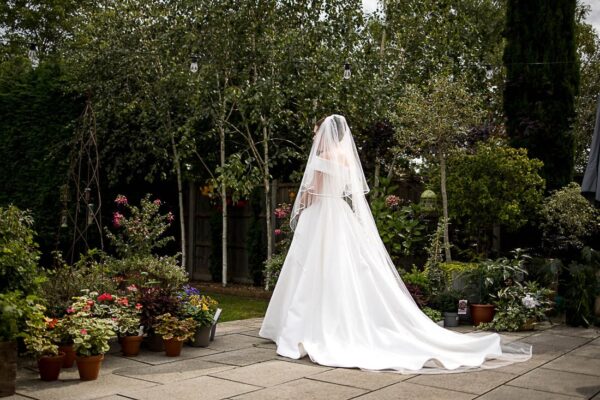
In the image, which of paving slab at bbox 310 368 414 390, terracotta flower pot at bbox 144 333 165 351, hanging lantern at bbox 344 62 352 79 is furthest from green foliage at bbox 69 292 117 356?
hanging lantern at bbox 344 62 352 79

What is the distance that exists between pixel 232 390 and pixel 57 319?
1597mm

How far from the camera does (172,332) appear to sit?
5.92m

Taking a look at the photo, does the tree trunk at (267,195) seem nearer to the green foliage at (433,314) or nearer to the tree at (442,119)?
the tree at (442,119)

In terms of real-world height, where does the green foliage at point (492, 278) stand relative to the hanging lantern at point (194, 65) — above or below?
below

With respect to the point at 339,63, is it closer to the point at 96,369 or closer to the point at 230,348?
the point at 230,348

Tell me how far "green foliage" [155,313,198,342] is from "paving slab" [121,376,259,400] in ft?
2.97

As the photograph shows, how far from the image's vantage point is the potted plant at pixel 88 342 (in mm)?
4949

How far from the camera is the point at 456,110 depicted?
874cm

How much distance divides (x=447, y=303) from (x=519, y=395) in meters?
3.36

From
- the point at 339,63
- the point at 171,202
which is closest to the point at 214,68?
the point at 339,63

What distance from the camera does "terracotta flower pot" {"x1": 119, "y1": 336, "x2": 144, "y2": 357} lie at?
5848 mm

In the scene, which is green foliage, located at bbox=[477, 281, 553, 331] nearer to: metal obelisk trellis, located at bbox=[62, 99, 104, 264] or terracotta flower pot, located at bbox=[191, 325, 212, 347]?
terracotta flower pot, located at bbox=[191, 325, 212, 347]

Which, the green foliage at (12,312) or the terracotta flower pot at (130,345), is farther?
the terracotta flower pot at (130,345)

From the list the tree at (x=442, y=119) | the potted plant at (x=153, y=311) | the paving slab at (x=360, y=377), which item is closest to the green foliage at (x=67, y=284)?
the potted plant at (x=153, y=311)
